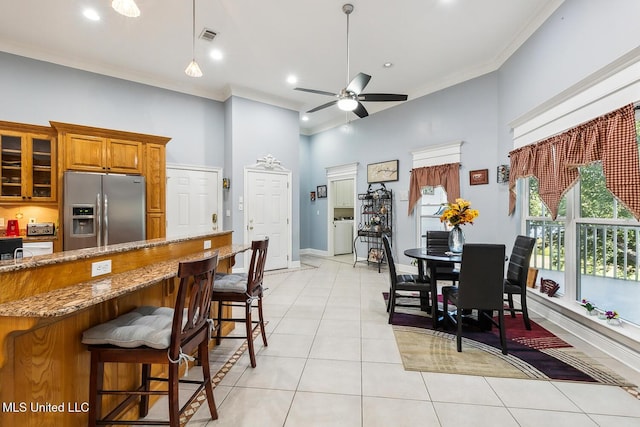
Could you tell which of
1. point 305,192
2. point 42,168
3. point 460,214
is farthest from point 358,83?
point 305,192

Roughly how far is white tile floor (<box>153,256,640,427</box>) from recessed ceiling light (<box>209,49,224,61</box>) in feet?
12.8

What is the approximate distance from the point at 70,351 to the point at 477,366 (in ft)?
8.81

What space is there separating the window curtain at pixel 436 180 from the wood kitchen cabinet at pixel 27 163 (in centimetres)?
552

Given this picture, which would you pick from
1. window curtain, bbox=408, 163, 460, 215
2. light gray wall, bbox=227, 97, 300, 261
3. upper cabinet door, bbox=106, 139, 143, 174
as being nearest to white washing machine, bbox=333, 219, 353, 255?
light gray wall, bbox=227, 97, 300, 261

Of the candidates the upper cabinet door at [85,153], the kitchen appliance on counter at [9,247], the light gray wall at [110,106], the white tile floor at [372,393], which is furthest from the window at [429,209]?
the kitchen appliance on counter at [9,247]

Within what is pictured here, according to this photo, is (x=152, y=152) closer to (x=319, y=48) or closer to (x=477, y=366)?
(x=319, y=48)

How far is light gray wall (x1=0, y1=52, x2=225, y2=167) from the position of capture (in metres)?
3.97

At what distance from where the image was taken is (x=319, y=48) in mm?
4230

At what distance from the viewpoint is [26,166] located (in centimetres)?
373

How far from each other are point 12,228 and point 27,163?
0.84 meters

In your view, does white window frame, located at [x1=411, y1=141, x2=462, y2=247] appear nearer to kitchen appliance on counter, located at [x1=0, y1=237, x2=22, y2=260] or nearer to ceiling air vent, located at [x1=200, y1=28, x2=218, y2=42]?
ceiling air vent, located at [x1=200, y1=28, x2=218, y2=42]

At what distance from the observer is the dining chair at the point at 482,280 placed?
2516 millimetres

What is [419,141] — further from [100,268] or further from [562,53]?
[100,268]

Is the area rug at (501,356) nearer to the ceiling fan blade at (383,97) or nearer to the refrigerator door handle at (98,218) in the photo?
the ceiling fan blade at (383,97)
